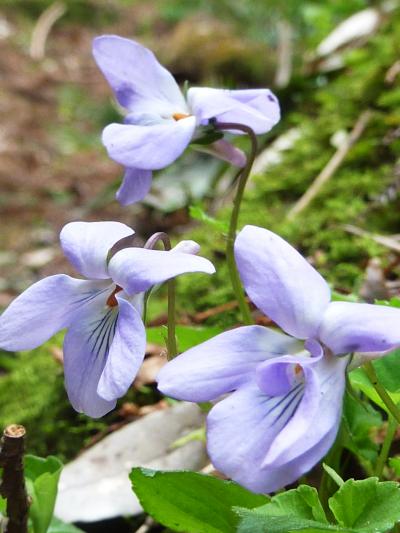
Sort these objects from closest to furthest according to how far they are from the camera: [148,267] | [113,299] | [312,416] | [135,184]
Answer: [312,416] < [148,267] < [113,299] < [135,184]

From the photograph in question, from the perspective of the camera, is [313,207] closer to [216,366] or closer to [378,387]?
[378,387]

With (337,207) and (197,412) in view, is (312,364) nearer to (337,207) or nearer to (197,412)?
(197,412)

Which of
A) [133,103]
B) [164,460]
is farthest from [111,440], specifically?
[133,103]

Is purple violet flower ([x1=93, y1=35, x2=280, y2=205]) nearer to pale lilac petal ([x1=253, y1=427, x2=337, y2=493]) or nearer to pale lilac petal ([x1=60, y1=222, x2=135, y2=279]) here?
pale lilac petal ([x1=60, y1=222, x2=135, y2=279])

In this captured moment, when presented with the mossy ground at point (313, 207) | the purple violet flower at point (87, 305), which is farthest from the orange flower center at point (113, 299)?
the mossy ground at point (313, 207)

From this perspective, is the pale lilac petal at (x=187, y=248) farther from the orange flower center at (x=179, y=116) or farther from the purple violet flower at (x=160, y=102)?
the orange flower center at (x=179, y=116)

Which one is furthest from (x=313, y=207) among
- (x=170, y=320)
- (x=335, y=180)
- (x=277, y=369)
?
(x=277, y=369)
